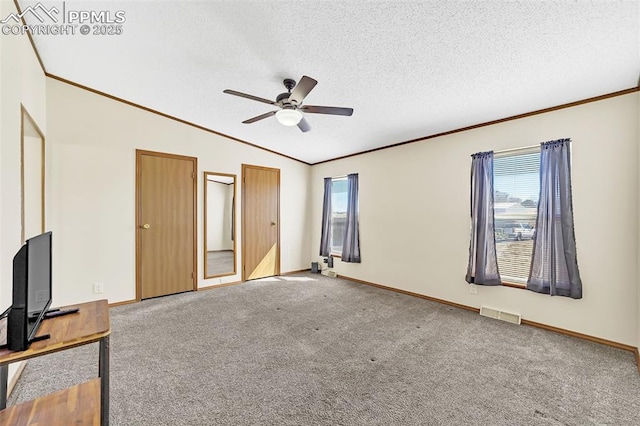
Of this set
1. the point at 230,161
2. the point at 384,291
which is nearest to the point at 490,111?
the point at 384,291

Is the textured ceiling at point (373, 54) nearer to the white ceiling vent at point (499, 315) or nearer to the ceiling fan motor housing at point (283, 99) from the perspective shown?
the ceiling fan motor housing at point (283, 99)

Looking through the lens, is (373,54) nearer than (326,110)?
Yes

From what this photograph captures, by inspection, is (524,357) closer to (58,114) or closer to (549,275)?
(549,275)

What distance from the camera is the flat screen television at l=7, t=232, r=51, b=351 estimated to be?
1.15 metres

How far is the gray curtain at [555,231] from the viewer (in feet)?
9.18

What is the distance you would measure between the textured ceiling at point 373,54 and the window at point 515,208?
0.56 meters

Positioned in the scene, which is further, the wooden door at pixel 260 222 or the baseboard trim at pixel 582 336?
the wooden door at pixel 260 222

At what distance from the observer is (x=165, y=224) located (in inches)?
167

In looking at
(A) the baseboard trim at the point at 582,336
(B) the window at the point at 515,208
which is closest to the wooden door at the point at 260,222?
(B) the window at the point at 515,208

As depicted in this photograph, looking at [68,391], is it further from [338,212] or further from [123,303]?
[338,212]

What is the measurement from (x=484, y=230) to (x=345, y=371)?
2426mm

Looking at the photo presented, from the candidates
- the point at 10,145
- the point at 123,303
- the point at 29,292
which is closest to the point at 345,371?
the point at 29,292

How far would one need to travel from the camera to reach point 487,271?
3.39 metres

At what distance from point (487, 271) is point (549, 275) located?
60cm
